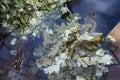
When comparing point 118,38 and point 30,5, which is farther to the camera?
point 118,38

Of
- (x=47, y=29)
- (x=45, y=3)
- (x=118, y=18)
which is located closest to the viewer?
(x=47, y=29)

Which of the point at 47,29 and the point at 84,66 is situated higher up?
the point at 47,29

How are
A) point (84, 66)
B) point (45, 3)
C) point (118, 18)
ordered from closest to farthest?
point (84, 66) < point (45, 3) < point (118, 18)

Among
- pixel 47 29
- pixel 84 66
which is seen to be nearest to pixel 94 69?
pixel 84 66

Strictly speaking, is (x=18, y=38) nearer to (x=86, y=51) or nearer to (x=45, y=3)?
(x=45, y=3)

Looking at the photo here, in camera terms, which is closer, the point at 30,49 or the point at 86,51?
the point at 86,51

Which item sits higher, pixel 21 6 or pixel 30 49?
pixel 21 6

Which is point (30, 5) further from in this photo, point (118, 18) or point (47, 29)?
point (118, 18)

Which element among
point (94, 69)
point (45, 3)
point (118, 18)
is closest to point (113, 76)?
point (94, 69)

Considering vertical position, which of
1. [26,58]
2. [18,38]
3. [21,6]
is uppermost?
[21,6]
